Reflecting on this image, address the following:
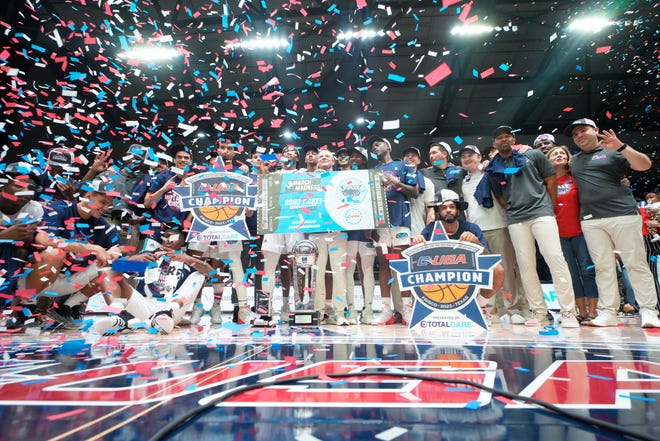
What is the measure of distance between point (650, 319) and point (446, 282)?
165cm

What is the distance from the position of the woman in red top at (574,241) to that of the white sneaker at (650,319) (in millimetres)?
605

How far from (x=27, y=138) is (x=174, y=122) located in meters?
3.40

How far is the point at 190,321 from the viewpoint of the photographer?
3.79m

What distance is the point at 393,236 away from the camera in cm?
393

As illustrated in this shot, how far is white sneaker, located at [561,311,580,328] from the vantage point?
2967 mm

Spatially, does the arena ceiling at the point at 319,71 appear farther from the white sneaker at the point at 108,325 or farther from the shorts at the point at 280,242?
the white sneaker at the point at 108,325

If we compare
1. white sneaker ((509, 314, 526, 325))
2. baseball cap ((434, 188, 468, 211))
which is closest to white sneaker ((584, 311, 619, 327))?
white sneaker ((509, 314, 526, 325))

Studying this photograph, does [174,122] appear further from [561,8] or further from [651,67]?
[651,67]

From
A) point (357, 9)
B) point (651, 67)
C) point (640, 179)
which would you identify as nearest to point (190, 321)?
point (357, 9)

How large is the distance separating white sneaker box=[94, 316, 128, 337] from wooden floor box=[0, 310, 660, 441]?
78 centimetres

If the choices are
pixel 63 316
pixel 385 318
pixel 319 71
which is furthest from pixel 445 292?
pixel 319 71

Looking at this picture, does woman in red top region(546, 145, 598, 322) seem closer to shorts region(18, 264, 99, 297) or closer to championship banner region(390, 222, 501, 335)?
championship banner region(390, 222, 501, 335)

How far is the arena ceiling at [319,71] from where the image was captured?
659cm

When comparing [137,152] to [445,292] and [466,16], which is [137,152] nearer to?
[445,292]
